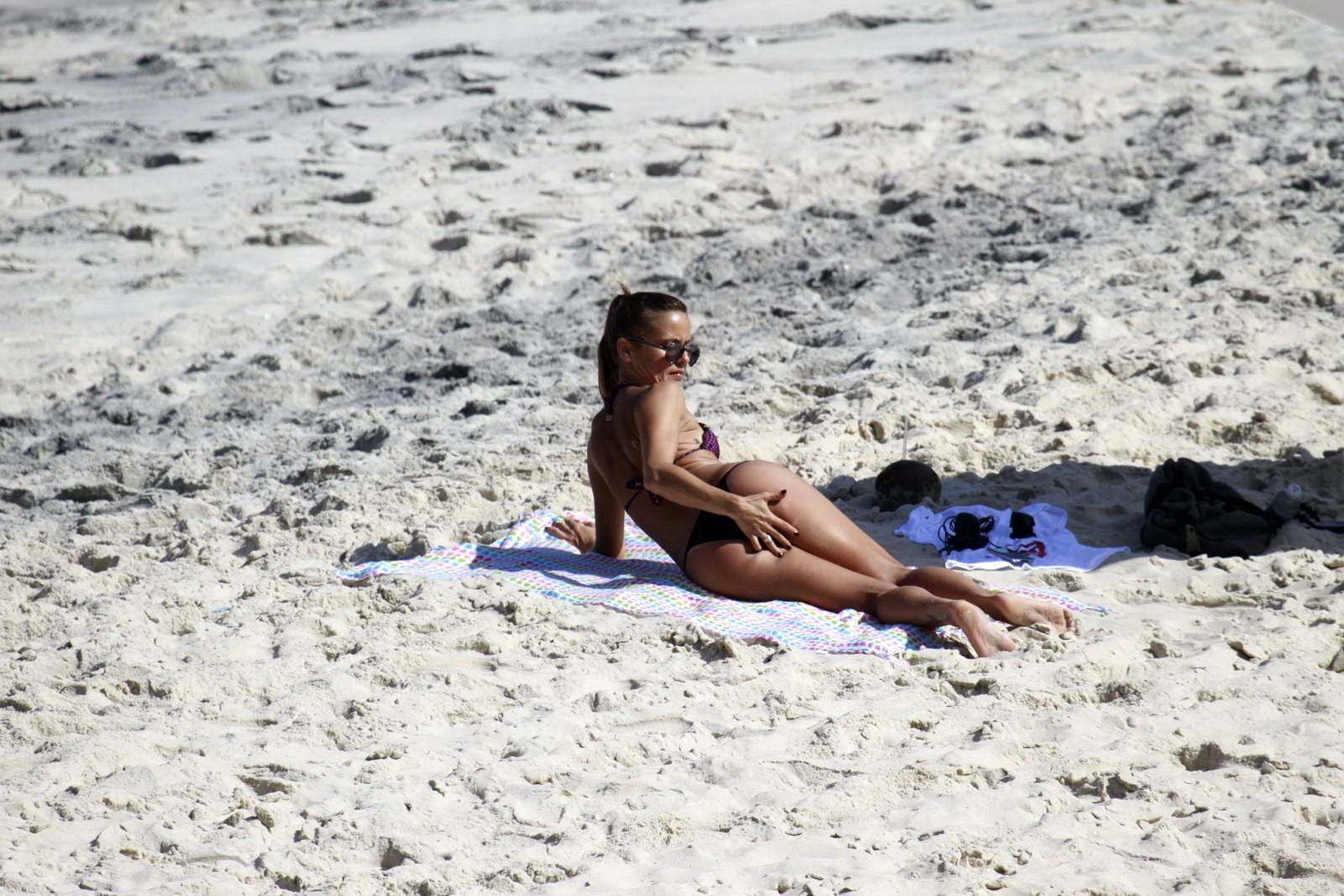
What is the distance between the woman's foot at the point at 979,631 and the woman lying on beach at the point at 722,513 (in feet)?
0.04

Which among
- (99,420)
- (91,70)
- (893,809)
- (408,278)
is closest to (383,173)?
(408,278)

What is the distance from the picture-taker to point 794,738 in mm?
3068

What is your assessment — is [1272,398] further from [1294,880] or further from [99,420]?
[99,420]

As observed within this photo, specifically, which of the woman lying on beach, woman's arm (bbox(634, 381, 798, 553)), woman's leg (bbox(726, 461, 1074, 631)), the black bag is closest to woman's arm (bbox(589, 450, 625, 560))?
the woman lying on beach

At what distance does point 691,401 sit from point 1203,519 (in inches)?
81.0

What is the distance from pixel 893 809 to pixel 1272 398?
291 centimetres

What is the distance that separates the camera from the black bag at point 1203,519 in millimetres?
3965

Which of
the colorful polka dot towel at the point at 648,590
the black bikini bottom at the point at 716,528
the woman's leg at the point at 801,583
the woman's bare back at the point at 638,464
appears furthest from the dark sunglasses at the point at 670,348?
the colorful polka dot towel at the point at 648,590

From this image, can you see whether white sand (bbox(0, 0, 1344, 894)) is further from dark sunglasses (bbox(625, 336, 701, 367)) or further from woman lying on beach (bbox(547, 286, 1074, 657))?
dark sunglasses (bbox(625, 336, 701, 367))

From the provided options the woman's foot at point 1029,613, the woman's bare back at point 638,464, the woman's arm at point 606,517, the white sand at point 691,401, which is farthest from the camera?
the woman's arm at point 606,517

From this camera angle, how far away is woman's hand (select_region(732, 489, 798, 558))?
367cm

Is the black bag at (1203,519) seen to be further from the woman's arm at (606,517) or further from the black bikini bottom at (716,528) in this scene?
the woman's arm at (606,517)

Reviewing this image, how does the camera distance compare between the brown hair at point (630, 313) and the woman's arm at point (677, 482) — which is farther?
the brown hair at point (630, 313)

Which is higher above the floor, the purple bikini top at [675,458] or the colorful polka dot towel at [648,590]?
the purple bikini top at [675,458]
